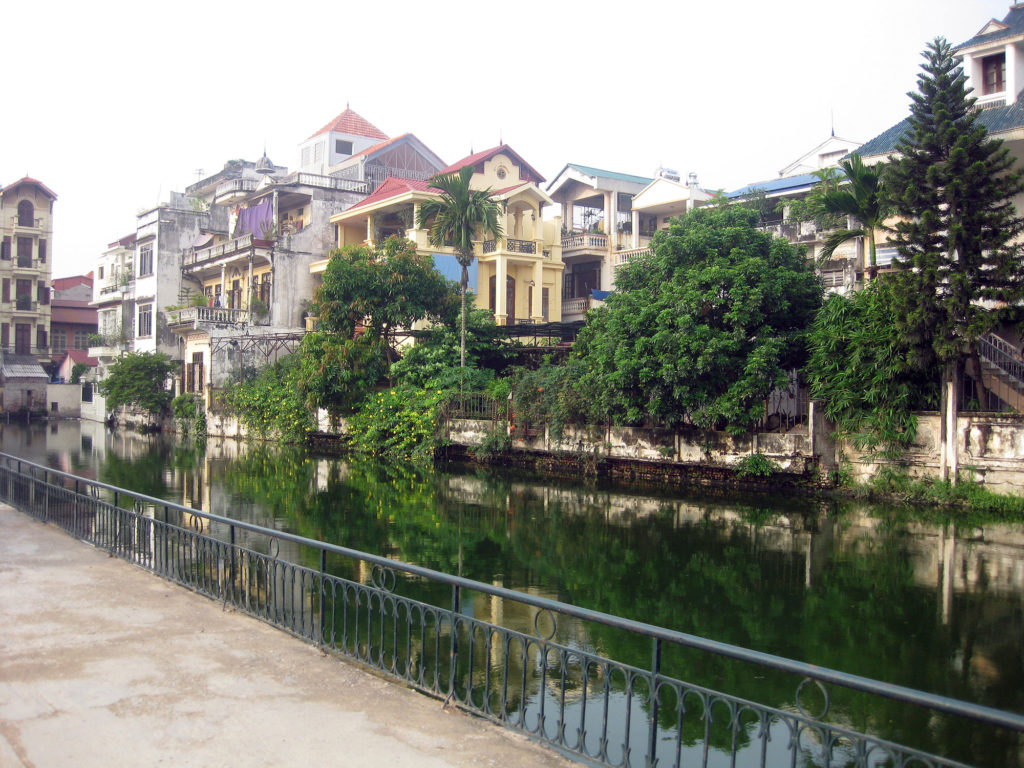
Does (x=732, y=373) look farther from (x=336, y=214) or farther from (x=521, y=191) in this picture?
(x=336, y=214)

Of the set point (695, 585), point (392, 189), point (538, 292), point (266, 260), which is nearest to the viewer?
point (695, 585)

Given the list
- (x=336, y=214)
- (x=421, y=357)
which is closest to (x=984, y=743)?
(x=421, y=357)

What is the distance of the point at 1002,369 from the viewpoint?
1770cm

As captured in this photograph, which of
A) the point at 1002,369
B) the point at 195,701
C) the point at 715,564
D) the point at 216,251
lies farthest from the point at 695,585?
the point at 216,251

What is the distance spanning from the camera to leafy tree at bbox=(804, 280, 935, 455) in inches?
698

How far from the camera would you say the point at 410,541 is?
13.7 metres

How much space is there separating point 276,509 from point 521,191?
21064 millimetres

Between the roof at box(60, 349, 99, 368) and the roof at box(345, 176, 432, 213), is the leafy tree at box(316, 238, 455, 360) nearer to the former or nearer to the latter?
the roof at box(345, 176, 432, 213)

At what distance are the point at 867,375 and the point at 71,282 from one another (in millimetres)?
68259

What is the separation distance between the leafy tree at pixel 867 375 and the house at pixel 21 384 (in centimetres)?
4924

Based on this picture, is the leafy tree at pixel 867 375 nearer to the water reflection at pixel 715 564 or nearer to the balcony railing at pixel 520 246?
the water reflection at pixel 715 564

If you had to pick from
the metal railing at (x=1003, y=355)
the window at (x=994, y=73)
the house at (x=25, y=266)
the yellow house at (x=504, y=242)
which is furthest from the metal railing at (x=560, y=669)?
the house at (x=25, y=266)

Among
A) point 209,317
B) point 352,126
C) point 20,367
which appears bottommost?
point 20,367

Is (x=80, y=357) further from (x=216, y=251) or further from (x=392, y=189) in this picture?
(x=392, y=189)
